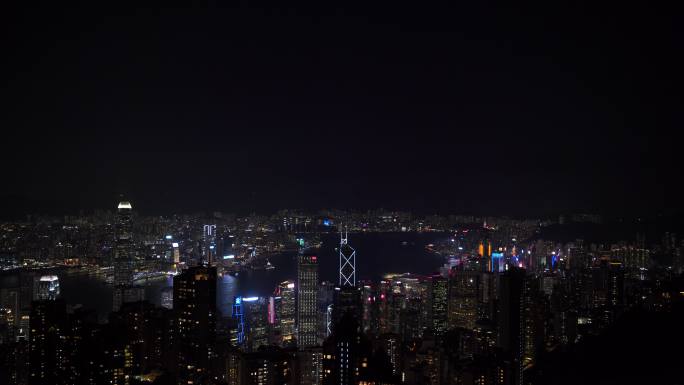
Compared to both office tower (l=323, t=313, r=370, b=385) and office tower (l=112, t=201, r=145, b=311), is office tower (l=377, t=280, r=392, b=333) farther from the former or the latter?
office tower (l=112, t=201, r=145, b=311)

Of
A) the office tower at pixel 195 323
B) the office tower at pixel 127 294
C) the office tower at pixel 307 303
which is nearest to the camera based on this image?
the office tower at pixel 195 323

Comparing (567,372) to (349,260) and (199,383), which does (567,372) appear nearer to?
(199,383)

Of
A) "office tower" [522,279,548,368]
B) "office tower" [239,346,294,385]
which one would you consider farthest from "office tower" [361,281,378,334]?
"office tower" [239,346,294,385]

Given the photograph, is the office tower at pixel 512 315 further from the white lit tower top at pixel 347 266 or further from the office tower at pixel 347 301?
the white lit tower top at pixel 347 266

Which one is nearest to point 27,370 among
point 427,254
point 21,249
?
point 21,249

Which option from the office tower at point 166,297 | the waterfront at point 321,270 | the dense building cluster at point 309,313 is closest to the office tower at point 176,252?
the dense building cluster at point 309,313
